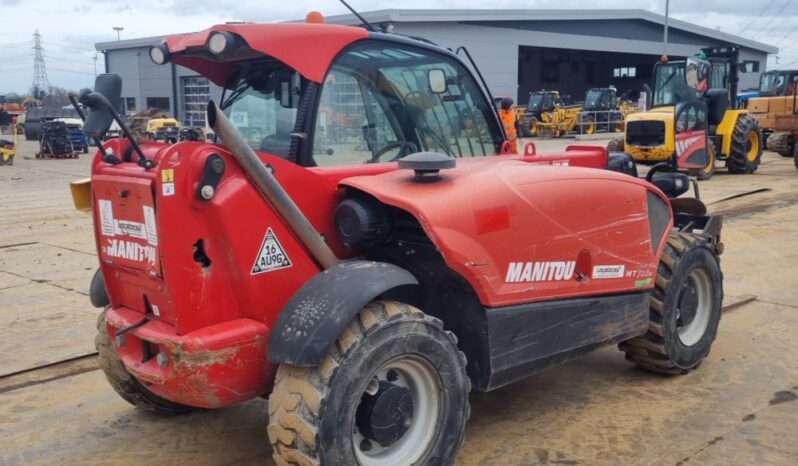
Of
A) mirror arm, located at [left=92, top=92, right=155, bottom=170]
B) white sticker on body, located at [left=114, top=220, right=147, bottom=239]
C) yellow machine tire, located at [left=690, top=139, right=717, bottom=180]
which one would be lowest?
yellow machine tire, located at [left=690, top=139, right=717, bottom=180]

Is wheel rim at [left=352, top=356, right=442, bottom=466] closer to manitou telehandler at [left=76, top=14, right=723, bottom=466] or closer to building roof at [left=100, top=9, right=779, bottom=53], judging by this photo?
manitou telehandler at [left=76, top=14, right=723, bottom=466]

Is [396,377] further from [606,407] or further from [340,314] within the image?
[606,407]

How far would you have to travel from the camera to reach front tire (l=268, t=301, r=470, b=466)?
3.05 metres

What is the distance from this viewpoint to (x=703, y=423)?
167 inches

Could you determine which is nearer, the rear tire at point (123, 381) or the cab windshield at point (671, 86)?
the rear tire at point (123, 381)

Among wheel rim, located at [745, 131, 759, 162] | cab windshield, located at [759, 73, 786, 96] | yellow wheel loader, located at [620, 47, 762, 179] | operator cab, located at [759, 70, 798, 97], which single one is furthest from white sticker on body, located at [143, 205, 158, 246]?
cab windshield, located at [759, 73, 786, 96]

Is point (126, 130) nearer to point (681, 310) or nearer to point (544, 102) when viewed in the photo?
point (681, 310)

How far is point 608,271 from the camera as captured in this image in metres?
4.23

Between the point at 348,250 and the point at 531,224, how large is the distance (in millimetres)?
904

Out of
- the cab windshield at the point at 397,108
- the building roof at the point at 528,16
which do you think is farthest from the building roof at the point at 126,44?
the cab windshield at the point at 397,108

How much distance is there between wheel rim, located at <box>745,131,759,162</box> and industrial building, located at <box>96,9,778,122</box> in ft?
48.4

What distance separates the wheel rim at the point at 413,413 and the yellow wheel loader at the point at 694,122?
1357 cm

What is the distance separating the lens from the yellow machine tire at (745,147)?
18016 mm

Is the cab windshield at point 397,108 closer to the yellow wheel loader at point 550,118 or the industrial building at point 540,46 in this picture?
the industrial building at point 540,46
